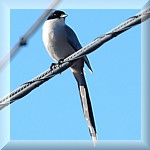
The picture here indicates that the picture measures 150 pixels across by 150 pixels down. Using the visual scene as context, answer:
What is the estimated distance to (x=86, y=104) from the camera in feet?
9.34

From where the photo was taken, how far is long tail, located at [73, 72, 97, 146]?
2694 millimetres

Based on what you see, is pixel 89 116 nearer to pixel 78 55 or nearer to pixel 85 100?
pixel 85 100

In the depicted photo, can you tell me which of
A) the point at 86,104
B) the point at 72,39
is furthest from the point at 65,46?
the point at 86,104

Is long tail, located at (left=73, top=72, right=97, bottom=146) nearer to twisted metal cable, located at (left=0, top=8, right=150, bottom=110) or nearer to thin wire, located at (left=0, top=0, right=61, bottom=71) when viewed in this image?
twisted metal cable, located at (left=0, top=8, right=150, bottom=110)

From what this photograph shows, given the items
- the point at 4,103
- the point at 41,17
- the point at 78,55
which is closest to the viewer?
the point at 41,17

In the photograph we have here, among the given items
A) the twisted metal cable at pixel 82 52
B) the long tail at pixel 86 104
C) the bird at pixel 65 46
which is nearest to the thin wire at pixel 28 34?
Result: the twisted metal cable at pixel 82 52

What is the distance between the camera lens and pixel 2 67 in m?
0.70

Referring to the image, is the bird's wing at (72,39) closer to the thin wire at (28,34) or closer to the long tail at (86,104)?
the long tail at (86,104)

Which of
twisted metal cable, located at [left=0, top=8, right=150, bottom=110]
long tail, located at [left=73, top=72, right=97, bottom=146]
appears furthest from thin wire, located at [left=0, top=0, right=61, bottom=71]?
long tail, located at [left=73, top=72, right=97, bottom=146]

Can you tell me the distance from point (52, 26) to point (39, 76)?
5.40 feet

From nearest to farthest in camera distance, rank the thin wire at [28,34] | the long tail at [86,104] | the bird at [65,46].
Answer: the thin wire at [28,34]
the long tail at [86,104]
the bird at [65,46]

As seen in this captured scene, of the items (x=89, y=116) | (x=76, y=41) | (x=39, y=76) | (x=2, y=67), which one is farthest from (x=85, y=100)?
(x=2, y=67)

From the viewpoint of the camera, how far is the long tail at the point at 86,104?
8.84 ft

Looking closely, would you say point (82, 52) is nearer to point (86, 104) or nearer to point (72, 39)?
point (86, 104)
